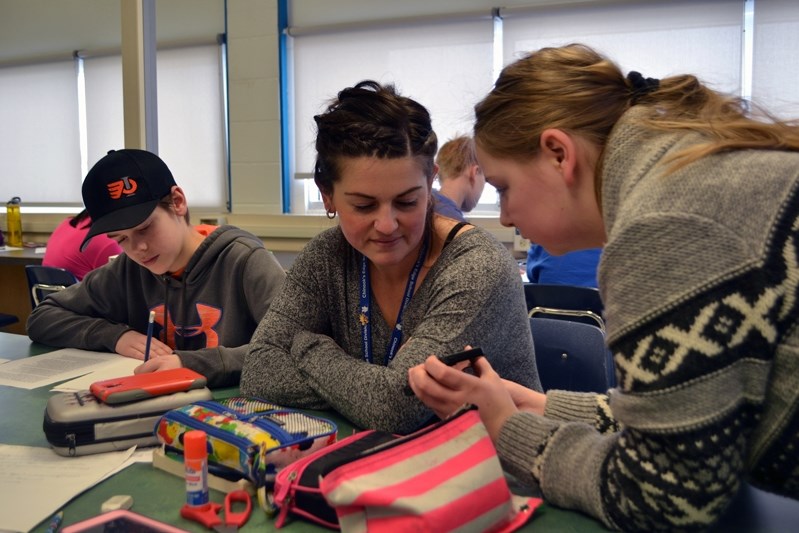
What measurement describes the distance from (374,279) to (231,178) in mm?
3214

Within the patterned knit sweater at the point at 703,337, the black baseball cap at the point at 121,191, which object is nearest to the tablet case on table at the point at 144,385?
the black baseball cap at the point at 121,191

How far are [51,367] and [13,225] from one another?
3775 millimetres

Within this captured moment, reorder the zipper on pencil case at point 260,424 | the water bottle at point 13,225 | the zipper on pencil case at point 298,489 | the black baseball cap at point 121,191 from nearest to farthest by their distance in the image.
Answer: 1. the zipper on pencil case at point 298,489
2. the zipper on pencil case at point 260,424
3. the black baseball cap at point 121,191
4. the water bottle at point 13,225

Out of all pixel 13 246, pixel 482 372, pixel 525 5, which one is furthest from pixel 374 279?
pixel 13 246

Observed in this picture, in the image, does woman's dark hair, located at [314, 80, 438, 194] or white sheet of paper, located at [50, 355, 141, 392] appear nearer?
woman's dark hair, located at [314, 80, 438, 194]

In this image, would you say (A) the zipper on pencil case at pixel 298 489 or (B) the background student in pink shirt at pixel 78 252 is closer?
(A) the zipper on pencil case at pixel 298 489

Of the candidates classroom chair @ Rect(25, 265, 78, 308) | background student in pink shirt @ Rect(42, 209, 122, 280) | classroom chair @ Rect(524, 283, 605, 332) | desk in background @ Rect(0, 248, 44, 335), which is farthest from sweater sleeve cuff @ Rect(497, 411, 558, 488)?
desk in background @ Rect(0, 248, 44, 335)

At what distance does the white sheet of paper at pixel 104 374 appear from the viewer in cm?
144

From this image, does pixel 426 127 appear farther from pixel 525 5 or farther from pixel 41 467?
pixel 525 5

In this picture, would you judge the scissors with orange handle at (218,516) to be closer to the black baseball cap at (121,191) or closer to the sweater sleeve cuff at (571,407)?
the sweater sleeve cuff at (571,407)

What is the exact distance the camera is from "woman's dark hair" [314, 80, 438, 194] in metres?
1.33

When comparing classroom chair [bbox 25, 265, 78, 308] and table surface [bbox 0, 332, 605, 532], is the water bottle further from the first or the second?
table surface [bbox 0, 332, 605, 532]

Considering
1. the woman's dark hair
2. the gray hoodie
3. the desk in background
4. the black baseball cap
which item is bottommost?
the desk in background

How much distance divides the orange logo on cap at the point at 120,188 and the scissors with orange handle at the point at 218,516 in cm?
106
